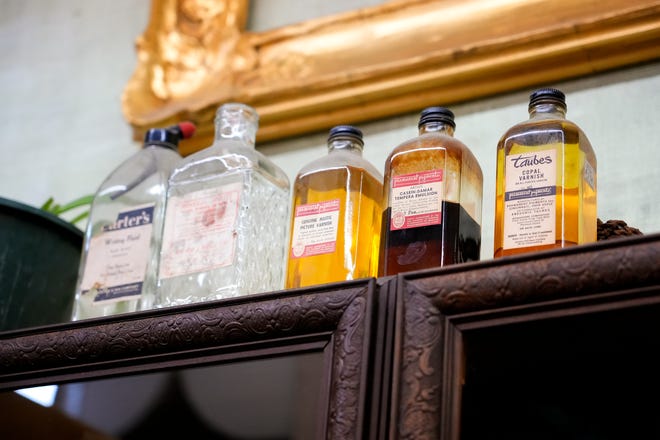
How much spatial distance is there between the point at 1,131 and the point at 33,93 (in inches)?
3.0

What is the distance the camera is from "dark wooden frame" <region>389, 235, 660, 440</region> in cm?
85

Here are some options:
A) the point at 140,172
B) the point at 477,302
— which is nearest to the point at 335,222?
the point at 477,302

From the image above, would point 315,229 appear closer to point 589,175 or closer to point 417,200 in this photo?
point 417,200

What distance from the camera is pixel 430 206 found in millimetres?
1026

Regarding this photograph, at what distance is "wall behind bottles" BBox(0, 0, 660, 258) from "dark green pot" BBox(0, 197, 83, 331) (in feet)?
1.00

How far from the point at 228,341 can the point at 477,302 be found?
0.23 m

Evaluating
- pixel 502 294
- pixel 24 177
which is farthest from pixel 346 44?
pixel 502 294

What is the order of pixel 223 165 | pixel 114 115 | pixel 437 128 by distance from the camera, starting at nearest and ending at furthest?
pixel 437 128, pixel 223 165, pixel 114 115

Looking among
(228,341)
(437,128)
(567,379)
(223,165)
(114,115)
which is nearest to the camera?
(567,379)

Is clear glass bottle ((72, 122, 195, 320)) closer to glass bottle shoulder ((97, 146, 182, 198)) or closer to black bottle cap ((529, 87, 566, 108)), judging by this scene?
glass bottle shoulder ((97, 146, 182, 198))

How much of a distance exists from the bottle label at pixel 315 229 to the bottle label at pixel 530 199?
0.55ft

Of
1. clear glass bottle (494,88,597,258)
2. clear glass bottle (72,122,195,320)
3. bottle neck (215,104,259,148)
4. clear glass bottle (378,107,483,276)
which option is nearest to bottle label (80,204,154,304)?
clear glass bottle (72,122,195,320)

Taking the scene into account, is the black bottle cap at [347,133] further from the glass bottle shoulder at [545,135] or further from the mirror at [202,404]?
the mirror at [202,404]

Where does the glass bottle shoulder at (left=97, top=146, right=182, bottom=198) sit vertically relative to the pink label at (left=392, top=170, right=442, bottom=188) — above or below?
above
